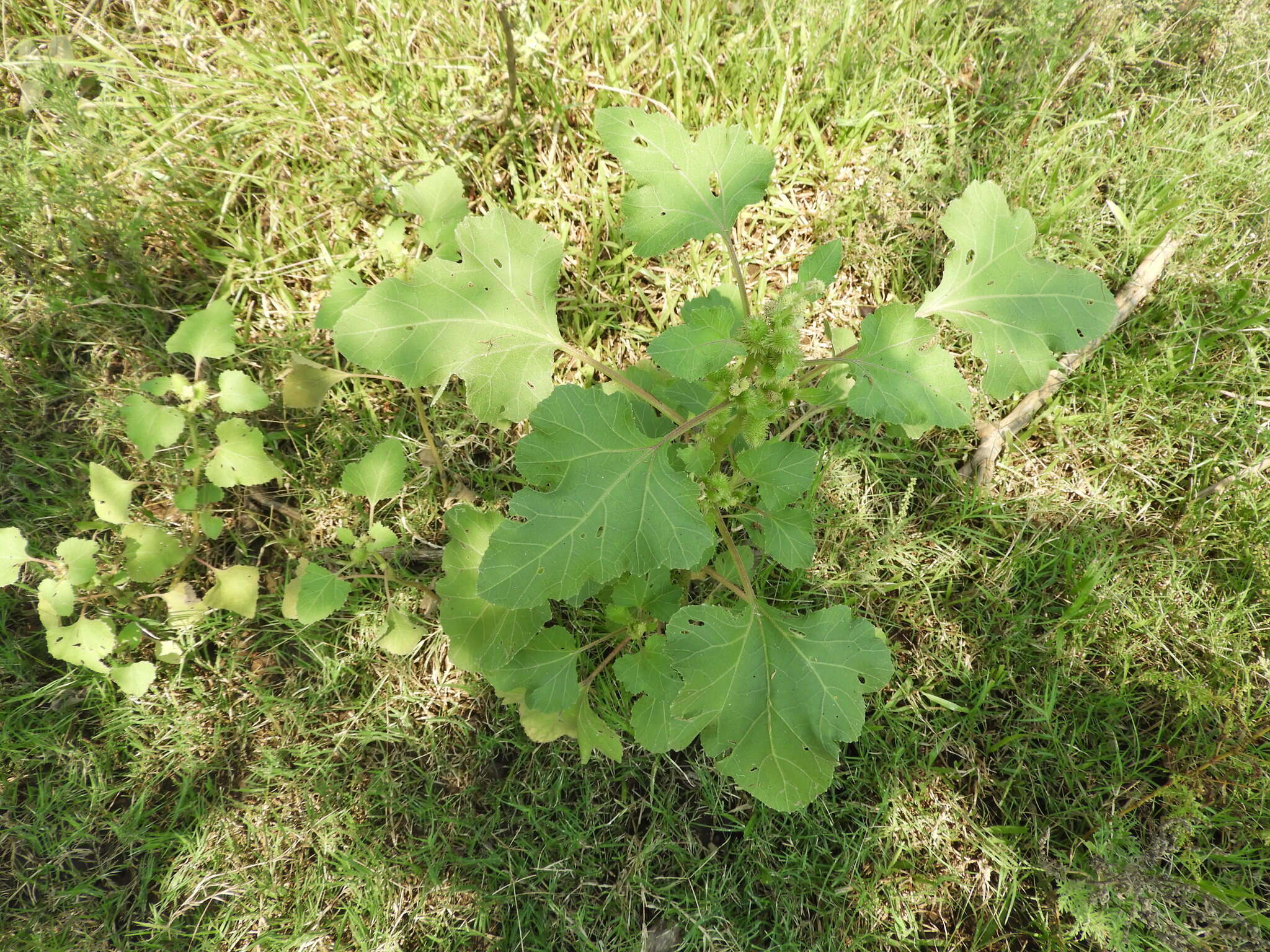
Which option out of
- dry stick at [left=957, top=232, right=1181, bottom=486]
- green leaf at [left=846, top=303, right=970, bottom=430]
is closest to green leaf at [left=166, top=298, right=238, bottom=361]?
green leaf at [left=846, top=303, right=970, bottom=430]

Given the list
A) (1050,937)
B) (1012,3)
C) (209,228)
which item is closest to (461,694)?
(209,228)

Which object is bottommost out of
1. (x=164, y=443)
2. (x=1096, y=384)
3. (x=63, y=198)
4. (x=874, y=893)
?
(x=874, y=893)

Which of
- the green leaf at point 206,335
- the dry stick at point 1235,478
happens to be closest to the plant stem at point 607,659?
the green leaf at point 206,335

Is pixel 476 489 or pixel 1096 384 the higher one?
pixel 1096 384

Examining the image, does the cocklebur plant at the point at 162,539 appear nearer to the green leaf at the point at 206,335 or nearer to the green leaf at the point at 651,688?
the green leaf at the point at 206,335

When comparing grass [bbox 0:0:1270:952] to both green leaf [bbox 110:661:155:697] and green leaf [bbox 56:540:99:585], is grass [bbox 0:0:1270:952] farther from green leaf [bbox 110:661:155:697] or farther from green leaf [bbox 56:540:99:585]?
green leaf [bbox 56:540:99:585]

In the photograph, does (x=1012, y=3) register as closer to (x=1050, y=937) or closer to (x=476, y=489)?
(x=476, y=489)
